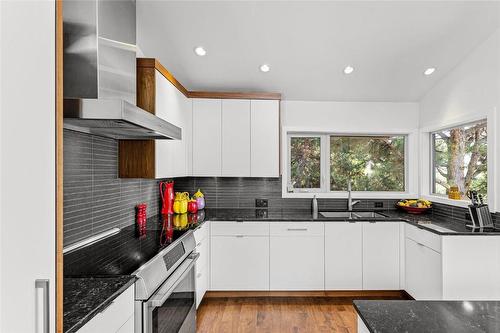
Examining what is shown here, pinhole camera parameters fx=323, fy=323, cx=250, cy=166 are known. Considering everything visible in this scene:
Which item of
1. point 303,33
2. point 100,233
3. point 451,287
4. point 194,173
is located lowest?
point 451,287

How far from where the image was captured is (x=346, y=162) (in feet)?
13.3

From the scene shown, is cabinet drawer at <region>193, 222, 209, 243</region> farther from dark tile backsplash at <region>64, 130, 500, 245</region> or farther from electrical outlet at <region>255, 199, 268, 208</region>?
electrical outlet at <region>255, 199, 268, 208</region>

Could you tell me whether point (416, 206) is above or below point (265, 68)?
below

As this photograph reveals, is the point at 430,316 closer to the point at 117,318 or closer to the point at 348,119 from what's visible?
the point at 117,318

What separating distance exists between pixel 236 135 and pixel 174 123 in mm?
762

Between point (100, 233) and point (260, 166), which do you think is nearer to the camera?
point (100, 233)

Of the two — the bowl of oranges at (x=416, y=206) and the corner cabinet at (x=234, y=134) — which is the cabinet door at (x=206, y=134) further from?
the bowl of oranges at (x=416, y=206)

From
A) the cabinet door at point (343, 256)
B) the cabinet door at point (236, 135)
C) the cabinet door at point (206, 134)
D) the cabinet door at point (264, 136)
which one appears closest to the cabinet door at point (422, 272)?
the cabinet door at point (343, 256)

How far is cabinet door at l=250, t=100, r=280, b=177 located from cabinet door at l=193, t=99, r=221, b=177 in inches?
15.1

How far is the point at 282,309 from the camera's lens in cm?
307

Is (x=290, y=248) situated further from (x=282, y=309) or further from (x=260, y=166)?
(x=260, y=166)
